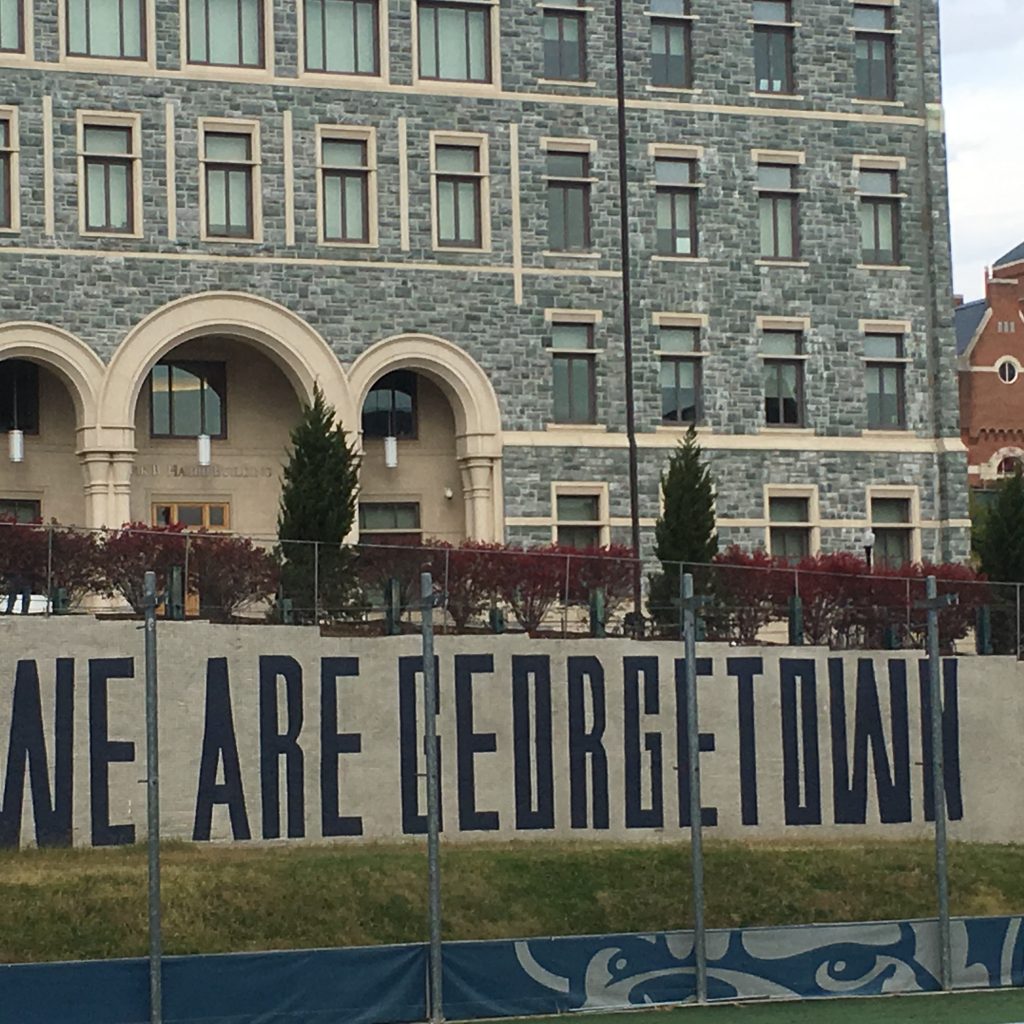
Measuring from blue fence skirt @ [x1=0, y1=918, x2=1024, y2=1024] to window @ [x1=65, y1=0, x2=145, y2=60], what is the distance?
81.5 feet

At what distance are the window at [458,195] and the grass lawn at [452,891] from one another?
55.6 ft

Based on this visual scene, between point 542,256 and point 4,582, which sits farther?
point 542,256

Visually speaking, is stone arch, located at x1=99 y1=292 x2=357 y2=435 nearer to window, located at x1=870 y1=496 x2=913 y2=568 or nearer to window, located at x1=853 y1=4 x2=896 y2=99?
window, located at x1=870 y1=496 x2=913 y2=568

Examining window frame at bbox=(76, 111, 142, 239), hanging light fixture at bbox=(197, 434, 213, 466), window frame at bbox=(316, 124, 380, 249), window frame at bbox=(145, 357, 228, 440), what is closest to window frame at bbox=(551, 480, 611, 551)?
window frame at bbox=(316, 124, 380, 249)

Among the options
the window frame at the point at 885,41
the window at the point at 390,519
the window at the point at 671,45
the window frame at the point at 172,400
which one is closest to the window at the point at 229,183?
the window frame at the point at 172,400

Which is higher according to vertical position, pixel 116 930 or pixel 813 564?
pixel 813 564

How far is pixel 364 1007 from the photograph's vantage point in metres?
30.4

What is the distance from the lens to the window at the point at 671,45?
54.6 m

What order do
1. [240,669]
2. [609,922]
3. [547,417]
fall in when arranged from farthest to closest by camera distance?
[547,417] → [240,669] → [609,922]

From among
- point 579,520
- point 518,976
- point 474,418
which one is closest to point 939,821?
point 518,976

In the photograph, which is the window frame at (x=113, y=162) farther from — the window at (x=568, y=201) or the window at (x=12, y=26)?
the window at (x=568, y=201)

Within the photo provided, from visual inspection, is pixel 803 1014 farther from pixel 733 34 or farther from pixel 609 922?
pixel 733 34

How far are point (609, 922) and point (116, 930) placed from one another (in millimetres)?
7403

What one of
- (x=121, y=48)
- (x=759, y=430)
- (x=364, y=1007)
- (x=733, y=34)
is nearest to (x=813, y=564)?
(x=759, y=430)
